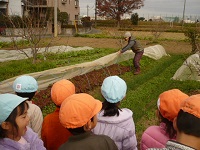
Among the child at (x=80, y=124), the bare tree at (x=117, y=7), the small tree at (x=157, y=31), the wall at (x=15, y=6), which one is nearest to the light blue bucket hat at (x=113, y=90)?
the child at (x=80, y=124)

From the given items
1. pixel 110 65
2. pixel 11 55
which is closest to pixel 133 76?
pixel 110 65

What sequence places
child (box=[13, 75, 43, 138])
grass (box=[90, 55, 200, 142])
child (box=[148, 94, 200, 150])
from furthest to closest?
grass (box=[90, 55, 200, 142]) < child (box=[13, 75, 43, 138]) < child (box=[148, 94, 200, 150])

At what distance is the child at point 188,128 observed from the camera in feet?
4.33

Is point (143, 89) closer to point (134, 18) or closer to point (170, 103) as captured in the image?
point (170, 103)

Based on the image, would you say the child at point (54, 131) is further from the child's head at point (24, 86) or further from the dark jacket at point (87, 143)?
the dark jacket at point (87, 143)

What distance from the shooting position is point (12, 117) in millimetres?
1752

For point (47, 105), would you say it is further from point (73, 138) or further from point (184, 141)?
point (184, 141)

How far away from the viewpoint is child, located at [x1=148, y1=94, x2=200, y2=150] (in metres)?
1.32

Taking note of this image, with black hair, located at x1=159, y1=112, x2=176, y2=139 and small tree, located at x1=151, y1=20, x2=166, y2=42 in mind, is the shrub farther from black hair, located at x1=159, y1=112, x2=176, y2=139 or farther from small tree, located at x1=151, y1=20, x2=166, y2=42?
black hair, located at x1=159, y1=112, x2=176, y2=139

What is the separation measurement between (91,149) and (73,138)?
14 cm

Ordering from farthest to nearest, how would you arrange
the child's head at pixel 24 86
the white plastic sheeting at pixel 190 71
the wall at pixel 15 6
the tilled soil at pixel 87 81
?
1. the wall at pixel 15 6
2. the white plastic sheeting at pixel 190 71
3. the tilled soil at pixel 87 81
4. the child's head at pixel 24 86

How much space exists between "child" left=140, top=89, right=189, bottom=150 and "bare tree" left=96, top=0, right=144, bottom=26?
122ft

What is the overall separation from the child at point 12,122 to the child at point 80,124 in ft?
0.95

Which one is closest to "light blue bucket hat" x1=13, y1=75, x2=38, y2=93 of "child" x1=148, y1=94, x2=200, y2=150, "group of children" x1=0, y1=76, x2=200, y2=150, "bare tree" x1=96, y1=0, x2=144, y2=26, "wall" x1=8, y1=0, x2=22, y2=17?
"group of children" x1=0, y1=76, x2=200, y2=150
